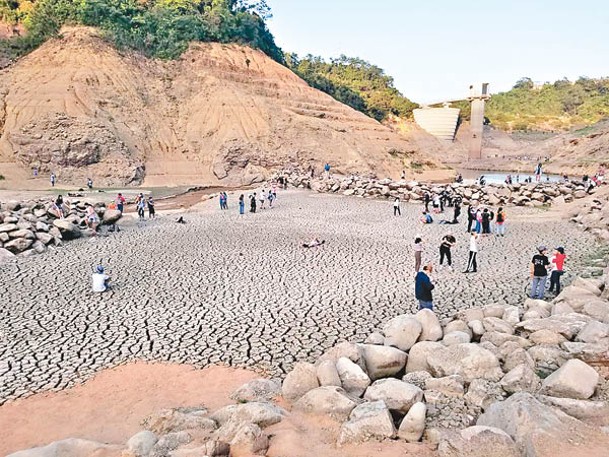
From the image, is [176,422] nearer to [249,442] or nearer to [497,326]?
[249,442]

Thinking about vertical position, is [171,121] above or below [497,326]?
above

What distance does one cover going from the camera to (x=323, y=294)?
12.8 metres

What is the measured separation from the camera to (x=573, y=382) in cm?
616

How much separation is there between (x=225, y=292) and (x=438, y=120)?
7926 cm

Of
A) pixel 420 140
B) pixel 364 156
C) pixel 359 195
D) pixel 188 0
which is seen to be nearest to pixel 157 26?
pixel 188 0

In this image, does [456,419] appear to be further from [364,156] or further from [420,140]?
[420,140]

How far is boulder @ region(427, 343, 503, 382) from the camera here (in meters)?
6.90

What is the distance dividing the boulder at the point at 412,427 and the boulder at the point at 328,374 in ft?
4.50

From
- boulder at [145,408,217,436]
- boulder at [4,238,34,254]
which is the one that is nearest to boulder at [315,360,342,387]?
boulder at [145,408,217,436]

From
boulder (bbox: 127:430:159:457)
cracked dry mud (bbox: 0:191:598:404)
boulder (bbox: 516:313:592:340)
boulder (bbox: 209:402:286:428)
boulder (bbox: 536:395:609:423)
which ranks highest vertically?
boulder (bbox: 516:313:592:340)

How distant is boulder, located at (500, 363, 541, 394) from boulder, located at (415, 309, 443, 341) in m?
1.70

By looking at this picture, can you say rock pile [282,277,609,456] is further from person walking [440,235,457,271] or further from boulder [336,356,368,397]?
person walking [440,235,457,271]

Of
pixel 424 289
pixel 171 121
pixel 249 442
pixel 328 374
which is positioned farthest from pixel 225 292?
pixel 171 121

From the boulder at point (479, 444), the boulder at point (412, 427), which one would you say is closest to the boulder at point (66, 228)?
the boulder at point (412, 427)
